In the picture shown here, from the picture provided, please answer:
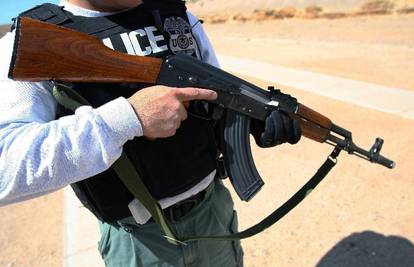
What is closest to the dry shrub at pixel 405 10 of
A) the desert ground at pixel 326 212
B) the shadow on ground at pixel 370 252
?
the desert ground at pixel 326 212

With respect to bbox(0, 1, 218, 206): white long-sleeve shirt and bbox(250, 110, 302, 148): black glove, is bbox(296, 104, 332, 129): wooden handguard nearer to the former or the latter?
bbox(250, 110, 302, 148): black glove

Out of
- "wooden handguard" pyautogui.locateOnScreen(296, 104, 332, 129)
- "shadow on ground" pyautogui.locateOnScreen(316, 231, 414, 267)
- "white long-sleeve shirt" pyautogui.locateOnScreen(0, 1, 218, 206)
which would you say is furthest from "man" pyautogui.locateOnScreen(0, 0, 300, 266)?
"shadow on ground" pyautogui.locateOnScreen(316, 231, 414, 267)

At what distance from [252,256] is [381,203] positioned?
3.74ft

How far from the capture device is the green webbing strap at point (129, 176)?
1240mm

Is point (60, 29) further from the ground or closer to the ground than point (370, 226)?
further from the ground

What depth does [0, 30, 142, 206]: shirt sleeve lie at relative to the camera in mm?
1056

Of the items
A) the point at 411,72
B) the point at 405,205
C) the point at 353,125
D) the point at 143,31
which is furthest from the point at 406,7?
the point at 143,31

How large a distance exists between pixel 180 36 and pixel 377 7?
1981 centimetres

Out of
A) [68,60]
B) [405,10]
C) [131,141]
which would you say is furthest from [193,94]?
[405,10]

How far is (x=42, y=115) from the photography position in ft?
4.06

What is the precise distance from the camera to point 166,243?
1588 millimetres

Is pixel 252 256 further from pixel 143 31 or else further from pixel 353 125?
pixel 353 125

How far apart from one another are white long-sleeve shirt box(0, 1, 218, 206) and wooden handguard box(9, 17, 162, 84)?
72mm

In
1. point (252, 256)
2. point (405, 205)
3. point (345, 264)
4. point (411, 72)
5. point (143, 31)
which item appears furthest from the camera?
point (411, 72)
